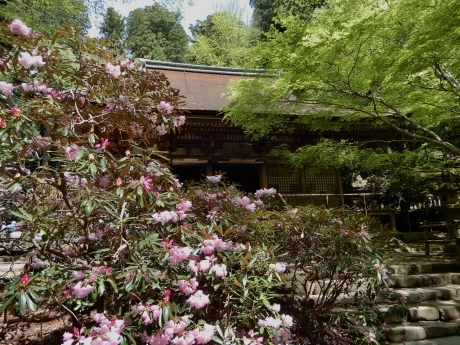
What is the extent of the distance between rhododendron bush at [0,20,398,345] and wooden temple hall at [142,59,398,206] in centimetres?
462

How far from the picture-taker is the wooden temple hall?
25.1ft

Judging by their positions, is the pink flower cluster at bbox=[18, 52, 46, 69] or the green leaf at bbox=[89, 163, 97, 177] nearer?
the green leaf at bbox=[89, 163, 97, 177]

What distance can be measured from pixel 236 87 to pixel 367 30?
2344 millimetres

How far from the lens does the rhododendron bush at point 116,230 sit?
175cm

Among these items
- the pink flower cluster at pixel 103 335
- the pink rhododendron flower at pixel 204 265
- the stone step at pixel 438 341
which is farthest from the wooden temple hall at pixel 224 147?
the pink flower cluster at pixel 103 335

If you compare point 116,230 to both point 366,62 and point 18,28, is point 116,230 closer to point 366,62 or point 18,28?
point 18,28

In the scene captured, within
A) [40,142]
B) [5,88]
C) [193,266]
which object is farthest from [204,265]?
[5,88]

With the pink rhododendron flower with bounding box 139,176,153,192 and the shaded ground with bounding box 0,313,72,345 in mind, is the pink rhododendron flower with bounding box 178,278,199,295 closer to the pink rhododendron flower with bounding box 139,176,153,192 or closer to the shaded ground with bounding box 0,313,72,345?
the pink rhododendron flower with bounding box 139,176,153,192

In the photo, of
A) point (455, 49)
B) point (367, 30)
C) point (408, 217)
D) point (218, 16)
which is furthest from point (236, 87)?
point (218, 16)

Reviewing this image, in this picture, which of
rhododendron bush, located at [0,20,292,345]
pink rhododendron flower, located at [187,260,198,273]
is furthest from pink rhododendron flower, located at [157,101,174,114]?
pink rhododendron flower, located at [187,260,198,273]

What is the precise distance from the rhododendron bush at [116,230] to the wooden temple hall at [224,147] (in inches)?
182

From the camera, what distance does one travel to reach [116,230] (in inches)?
82.8

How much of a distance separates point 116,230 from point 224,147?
6.36 meters

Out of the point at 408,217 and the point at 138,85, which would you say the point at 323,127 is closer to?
the point at 138,85
